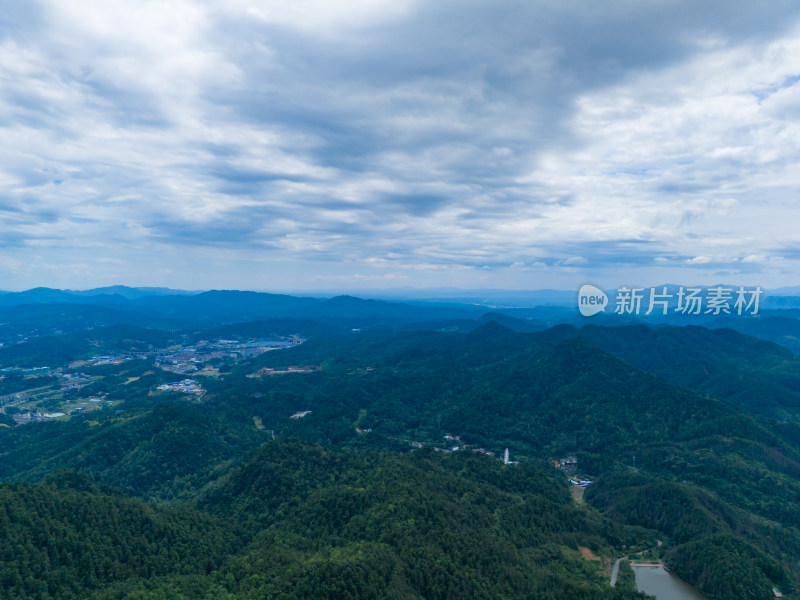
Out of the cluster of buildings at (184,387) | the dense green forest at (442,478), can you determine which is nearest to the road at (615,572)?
the dense green forest at (442,478)

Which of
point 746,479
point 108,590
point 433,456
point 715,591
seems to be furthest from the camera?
point 433,456

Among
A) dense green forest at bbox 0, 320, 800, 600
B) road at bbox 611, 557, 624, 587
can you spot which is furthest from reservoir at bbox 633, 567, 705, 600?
road at bbox 611, 557, 624, 587

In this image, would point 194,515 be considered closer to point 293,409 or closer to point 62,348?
point 293,409

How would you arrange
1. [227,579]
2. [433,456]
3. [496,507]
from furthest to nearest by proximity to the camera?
1. [433,456]
2. [496,507]
3. [227,579]

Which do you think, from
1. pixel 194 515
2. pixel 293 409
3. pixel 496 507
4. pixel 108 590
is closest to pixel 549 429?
pixel 496 507

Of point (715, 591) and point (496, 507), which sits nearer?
point (715, 591)

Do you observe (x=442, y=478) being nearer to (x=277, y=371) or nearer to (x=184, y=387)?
(x=184, y=387)
